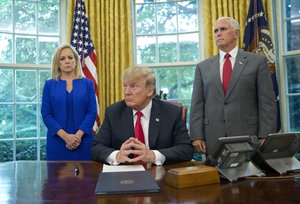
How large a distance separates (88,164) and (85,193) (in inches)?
25.9

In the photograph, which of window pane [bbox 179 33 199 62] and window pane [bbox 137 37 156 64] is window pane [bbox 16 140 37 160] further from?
window pane [bbox 179 33 199 62]

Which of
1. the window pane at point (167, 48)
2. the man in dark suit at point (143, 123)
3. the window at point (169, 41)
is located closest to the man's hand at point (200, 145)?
the man in dark suit at point (143, 123)

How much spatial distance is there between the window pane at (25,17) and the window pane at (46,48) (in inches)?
7.6

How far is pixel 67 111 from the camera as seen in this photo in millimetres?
2889

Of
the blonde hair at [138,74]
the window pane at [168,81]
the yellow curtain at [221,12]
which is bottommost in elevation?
the blonde hair at [138,74]

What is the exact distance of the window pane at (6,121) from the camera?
175 inches

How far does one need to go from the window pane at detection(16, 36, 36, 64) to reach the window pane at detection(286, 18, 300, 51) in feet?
11.3

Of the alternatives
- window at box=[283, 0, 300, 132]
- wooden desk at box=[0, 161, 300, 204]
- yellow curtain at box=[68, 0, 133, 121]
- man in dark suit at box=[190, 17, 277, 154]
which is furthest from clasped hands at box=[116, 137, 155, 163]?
window at box=[283, 0, 300, 132]

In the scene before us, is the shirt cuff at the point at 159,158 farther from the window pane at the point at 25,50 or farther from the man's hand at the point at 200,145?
the window pane at the point at 25,50

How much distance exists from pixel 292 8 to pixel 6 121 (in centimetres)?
406

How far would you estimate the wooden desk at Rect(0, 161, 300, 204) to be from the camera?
3.23 ft

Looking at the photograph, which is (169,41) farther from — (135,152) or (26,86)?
(135,152)

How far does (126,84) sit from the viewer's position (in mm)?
1897

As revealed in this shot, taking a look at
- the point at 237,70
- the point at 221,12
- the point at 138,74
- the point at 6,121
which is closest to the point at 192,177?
the point at 138,74
